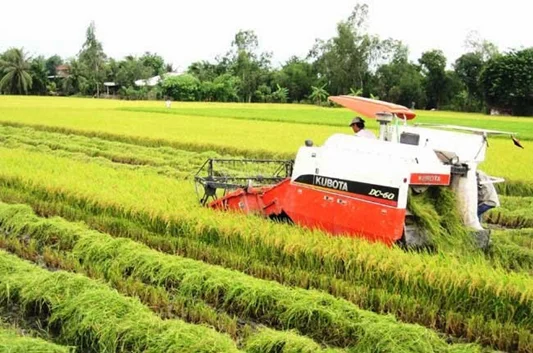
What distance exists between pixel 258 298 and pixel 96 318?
4.42 feet

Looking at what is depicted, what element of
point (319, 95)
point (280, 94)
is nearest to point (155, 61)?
point (280, 94)

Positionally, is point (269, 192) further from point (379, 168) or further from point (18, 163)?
point (18, 163)

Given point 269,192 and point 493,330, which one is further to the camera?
point 269,192

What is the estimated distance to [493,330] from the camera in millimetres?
4695

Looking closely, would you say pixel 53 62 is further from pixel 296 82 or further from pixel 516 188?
pixel 516 188

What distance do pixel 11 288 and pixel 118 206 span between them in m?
2.92

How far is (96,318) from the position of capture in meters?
4.48

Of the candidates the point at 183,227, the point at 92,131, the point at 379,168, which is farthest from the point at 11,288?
the point at 92,131

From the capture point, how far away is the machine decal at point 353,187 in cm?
598

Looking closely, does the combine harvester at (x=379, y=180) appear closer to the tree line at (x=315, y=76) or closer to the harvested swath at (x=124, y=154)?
the harvested swath at (x=124, y=154)

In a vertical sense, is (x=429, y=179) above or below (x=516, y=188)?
above

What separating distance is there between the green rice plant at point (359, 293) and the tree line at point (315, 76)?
170ft

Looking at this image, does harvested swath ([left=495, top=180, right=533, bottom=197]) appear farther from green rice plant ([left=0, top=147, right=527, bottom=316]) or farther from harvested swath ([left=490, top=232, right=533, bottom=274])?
green rice plant ([left=0, top=147, right=527, bottom=316])

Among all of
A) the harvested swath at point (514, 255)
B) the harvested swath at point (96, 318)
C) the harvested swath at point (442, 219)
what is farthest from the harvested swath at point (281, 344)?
the harvested swath at point (514, 255)
